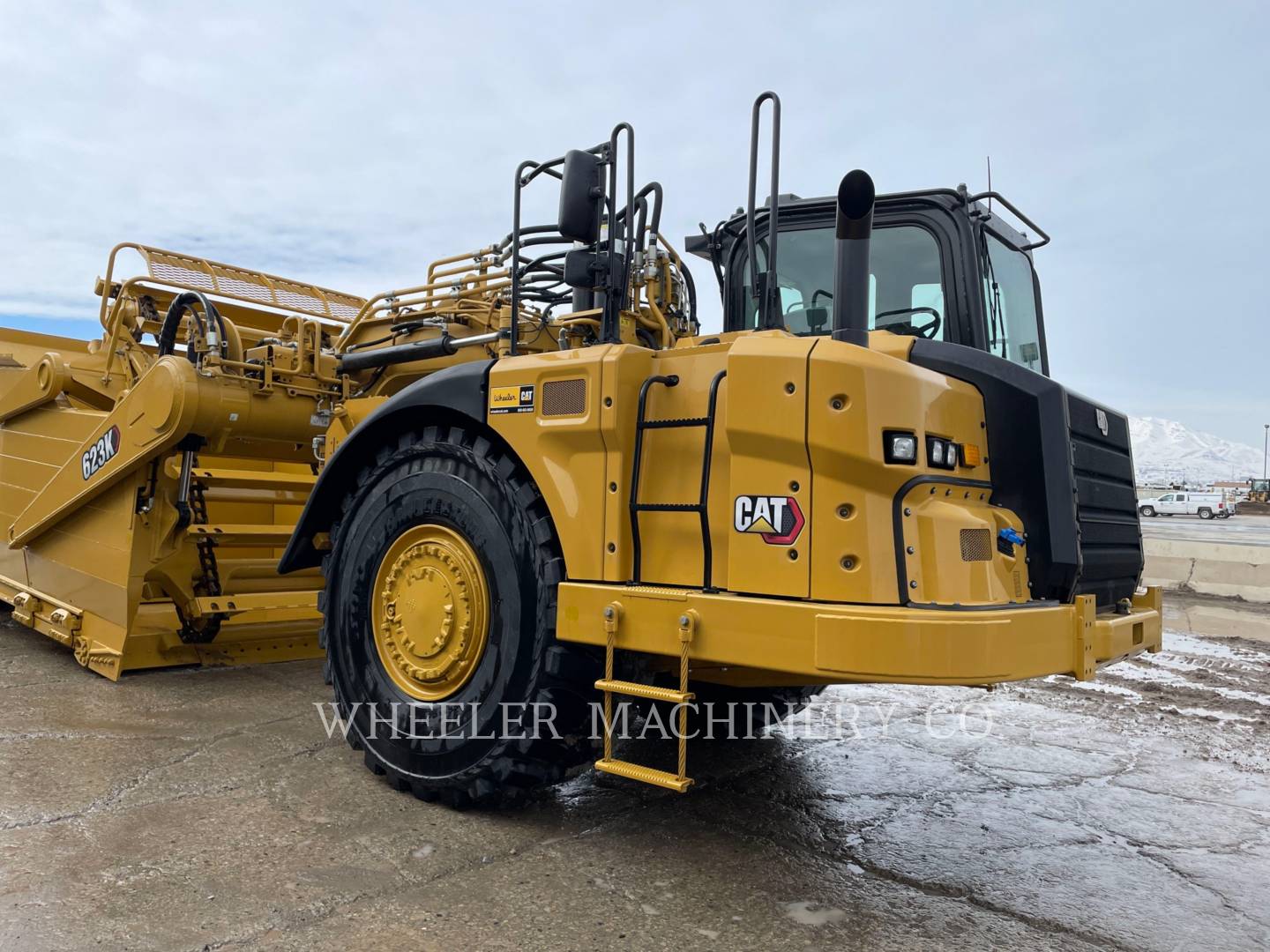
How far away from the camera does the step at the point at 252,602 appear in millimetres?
4891

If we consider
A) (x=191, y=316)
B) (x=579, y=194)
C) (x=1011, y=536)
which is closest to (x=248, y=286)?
(x=191, y=316)

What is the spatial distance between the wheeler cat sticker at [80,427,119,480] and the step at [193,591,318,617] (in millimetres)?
891

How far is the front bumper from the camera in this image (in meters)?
2.34

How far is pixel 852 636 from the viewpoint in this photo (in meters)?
2.38

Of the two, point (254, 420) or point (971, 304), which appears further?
point (254, 420)

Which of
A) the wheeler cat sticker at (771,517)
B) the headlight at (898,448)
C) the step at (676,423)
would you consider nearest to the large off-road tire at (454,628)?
the step at (676,423)

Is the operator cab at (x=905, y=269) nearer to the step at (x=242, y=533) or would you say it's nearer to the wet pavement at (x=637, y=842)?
the wet pavement at (x=637, y=842)

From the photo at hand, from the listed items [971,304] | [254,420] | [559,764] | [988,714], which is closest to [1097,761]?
[988,714]

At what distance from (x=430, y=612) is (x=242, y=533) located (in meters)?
2.24

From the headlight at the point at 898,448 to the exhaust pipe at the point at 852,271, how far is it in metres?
0.31

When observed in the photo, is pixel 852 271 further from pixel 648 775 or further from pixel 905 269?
pixel 648 775

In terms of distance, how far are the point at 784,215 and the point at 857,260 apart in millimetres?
920

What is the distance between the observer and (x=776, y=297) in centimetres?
295

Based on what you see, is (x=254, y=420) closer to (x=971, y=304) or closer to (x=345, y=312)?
(x=345, y=312)
